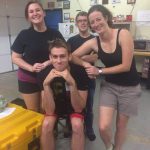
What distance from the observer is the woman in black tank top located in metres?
1.64

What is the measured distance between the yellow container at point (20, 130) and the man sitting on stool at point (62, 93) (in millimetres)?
72

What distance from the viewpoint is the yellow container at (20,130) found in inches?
61.1

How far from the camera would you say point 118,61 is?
1.68 m

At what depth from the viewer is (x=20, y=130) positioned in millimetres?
1652

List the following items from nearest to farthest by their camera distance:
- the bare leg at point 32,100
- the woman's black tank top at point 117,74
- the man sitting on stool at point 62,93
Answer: the woman's black tank top at point 117,74 < the man sitting on stool at point 62,93 < the bare leg at point 32,100

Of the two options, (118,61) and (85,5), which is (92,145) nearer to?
(118,61)

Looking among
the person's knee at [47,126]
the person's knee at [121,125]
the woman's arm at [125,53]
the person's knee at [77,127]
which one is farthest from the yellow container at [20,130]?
the woman's arm at [125,53]

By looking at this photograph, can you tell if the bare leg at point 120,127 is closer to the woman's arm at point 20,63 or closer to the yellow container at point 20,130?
the yellow container at point 20,130

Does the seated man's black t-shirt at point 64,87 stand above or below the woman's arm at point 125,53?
below

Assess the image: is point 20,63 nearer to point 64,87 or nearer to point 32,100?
point 32,100

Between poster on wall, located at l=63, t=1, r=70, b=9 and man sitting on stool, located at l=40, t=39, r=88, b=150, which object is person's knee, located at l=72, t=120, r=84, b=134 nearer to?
man sitting on stool, located at l=40, t=39, r=88, b=150

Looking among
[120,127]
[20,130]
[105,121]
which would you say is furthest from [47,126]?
[120,127]

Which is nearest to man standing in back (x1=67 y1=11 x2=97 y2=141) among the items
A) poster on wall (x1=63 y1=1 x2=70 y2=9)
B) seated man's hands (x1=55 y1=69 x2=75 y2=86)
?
seated man's hands (x1=55 y1=69 x2=75 y2=86)

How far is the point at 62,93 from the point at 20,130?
48 centimetres
